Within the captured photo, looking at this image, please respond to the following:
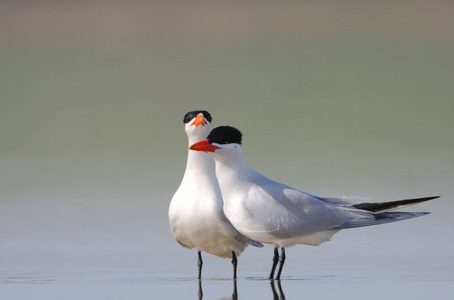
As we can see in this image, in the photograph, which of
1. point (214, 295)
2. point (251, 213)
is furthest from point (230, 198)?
point (214, 295)

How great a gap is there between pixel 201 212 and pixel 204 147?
558 mm

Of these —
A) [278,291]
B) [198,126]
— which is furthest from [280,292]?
[198,126]

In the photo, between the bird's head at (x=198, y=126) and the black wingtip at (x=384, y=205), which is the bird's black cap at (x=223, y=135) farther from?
the black wingtip at (x=384, y=205)

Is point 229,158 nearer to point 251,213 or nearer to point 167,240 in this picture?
point 251,213

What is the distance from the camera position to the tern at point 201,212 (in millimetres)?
7637

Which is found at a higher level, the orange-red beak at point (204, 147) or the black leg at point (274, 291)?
the orange-red beak at point (204, 147)

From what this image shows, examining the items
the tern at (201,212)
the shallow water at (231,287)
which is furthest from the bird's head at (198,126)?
the shallow water at (231,287)

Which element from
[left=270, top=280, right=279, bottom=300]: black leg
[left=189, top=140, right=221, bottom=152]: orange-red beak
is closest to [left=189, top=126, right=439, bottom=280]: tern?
[left=189, top=140, right=221, bottom=152]: orange-red beak

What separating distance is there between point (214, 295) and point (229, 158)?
1.05 meters

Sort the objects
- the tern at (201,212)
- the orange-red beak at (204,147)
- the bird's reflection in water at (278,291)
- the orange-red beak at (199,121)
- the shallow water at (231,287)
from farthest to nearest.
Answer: the orange-red beak at (199,121), the tern at (201,212), the orange-red beak at (204,147), the shallow water at (231,287), the bird's reflection in water at (278,291)

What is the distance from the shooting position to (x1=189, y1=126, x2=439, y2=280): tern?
24.3 feet

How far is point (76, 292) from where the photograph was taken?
7.10 meters

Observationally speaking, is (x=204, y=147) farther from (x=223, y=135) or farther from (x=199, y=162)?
(x=199, y=162)

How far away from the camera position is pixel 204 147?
24.1ft
